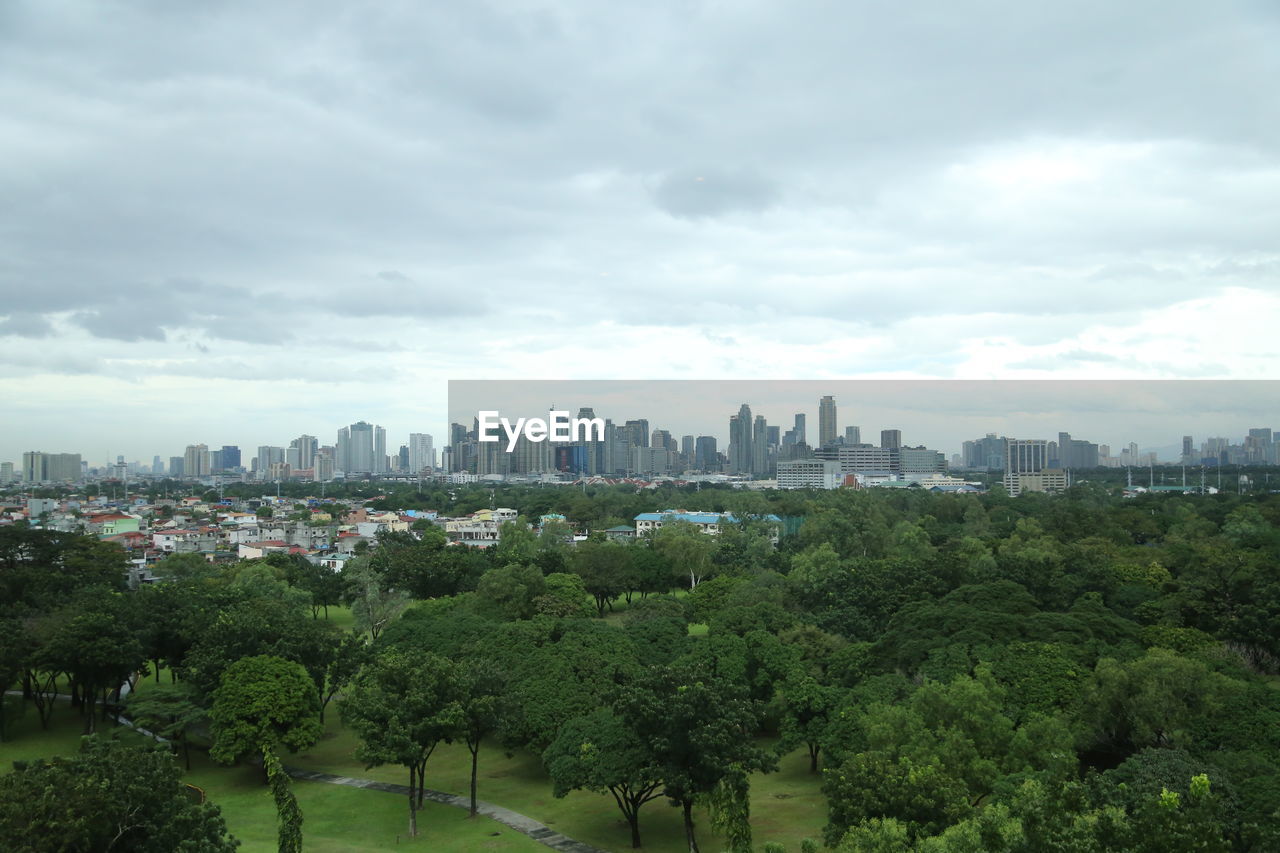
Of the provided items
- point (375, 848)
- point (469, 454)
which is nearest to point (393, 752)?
point (375, 848)

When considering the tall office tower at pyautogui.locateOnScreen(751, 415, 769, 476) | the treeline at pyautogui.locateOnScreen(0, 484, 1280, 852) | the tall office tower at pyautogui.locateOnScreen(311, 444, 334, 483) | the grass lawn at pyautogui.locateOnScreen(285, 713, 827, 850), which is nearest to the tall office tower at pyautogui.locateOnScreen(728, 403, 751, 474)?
the tall office tower at pyautogui.locateOnScreen(751, 415, 769, 476)

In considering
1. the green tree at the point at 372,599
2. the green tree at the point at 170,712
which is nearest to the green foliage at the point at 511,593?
the green tree at the point at 372,599

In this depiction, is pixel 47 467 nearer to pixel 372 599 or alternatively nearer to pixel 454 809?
pixel 372 599

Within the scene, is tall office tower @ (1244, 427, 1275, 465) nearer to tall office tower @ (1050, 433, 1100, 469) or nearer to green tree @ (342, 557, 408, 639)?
tall office tower @ (1050, 433, 1100, 469)

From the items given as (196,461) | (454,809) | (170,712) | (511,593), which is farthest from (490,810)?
(196,461)

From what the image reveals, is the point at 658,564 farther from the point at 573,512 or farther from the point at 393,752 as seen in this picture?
the point at 573,512

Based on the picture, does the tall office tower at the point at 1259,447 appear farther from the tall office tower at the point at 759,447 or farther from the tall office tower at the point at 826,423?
the tall office tower at the point at 759,447

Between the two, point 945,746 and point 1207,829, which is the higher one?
point 1207,829
